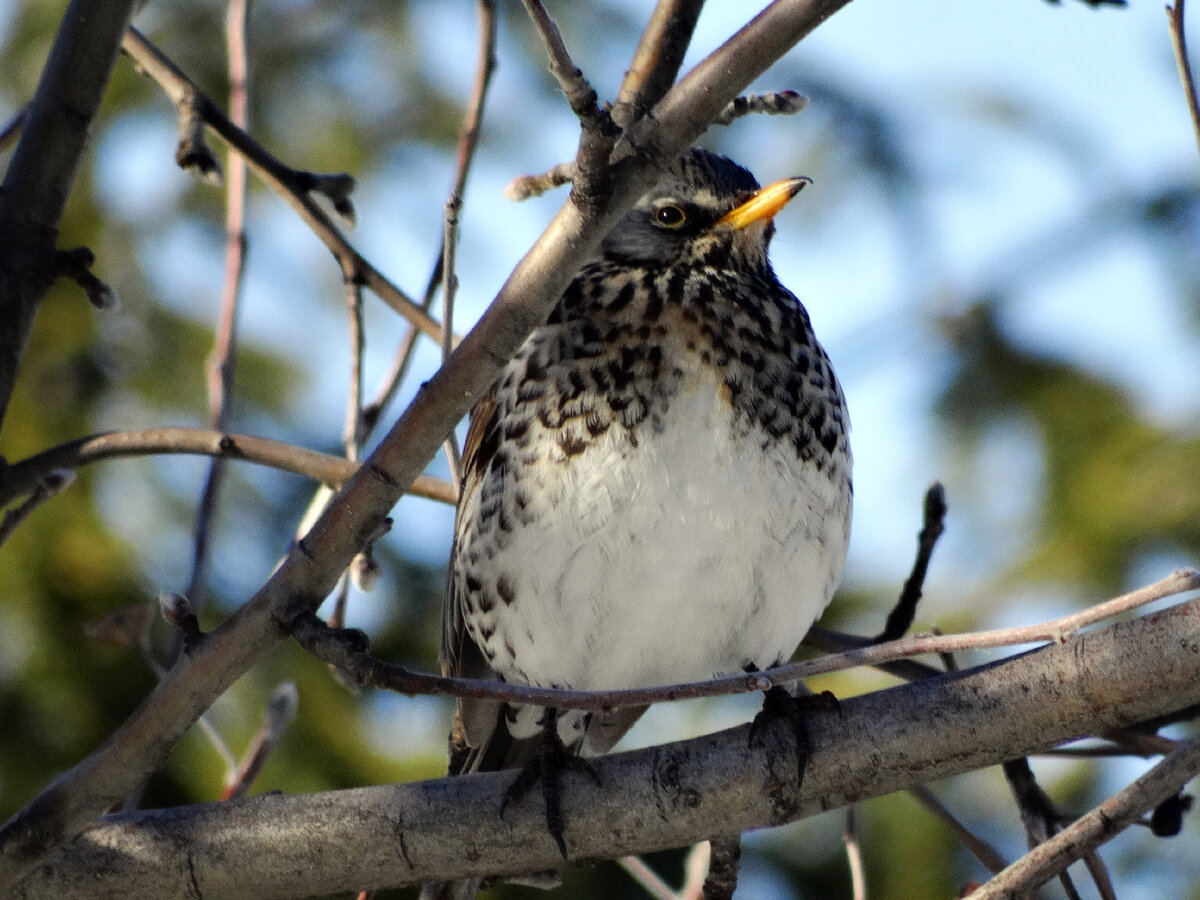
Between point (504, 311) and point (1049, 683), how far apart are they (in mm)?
834

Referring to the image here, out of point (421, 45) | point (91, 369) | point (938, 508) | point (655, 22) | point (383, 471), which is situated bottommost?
point (383, 471)

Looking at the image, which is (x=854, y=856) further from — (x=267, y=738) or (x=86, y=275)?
(x=86, y=275)

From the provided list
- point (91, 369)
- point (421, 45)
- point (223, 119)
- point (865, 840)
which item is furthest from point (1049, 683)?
point (421, 45)

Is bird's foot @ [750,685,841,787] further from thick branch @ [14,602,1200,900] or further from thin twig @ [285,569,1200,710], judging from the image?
thin twig @ [285,569,1200,710]

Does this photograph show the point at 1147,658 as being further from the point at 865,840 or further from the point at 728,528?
the point at 865,840

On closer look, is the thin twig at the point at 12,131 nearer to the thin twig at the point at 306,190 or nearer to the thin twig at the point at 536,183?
the thin twig at the point at 306,190

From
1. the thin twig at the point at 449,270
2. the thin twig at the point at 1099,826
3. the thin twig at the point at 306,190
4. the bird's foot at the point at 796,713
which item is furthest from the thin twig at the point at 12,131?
the thin twig at the point at 1099,826

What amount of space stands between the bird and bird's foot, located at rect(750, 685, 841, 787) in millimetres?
367

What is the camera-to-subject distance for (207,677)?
1881 mm

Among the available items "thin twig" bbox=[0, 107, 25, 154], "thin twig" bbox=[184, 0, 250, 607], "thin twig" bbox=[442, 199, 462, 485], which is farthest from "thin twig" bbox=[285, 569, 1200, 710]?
A: "thin twig" bbox=[0, 107, 25, 154]

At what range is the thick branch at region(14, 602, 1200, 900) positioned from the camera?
6.03 feet

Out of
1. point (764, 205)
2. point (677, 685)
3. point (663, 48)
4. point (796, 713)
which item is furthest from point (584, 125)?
point (764, 205)

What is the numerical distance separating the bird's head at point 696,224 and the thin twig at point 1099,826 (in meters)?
1.57

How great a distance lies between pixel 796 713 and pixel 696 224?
1.35 metres
